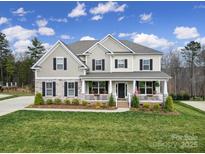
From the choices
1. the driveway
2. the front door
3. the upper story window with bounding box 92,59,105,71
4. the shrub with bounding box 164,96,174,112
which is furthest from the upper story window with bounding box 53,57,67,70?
the shrub with bounding box 164,96,174,112

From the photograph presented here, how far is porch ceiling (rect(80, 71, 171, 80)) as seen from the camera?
25.9 m

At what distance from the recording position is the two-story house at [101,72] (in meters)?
26.6

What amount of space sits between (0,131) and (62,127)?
321cm

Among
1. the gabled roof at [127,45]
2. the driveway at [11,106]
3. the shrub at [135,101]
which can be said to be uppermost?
the gabled roof at [127,45]

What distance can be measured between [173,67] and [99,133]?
48874 millimetres

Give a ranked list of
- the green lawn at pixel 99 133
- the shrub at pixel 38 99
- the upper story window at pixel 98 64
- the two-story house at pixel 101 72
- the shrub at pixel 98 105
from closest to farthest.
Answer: the green lawn at pixel 99 133
the shrub at pixel 98 105
the shrub at pixel 38 99
the two-story house at pixel 101 72
the upper story window at pixel 98 64

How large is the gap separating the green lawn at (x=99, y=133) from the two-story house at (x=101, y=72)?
6.95m

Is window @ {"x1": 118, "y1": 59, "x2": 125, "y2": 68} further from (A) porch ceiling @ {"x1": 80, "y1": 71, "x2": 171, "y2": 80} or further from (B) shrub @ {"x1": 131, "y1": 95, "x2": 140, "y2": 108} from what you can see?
(B) shrub @ {"x1": 131, "y1": 95, "x2": 140, "y2": 108}

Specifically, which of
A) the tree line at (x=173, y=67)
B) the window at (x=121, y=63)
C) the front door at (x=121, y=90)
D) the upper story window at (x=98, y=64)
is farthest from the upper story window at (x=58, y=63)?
the tree line at (x=173, y=67)

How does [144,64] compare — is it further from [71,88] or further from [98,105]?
[71,88]

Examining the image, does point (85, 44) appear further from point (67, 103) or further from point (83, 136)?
point (83, 136)

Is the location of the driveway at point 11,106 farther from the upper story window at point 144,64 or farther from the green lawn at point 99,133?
the upper story window at point 144,64

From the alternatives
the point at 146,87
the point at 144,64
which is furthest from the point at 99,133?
the point at 144,64

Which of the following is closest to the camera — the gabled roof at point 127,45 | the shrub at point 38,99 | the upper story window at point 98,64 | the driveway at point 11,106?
the driveway at point 11,106
